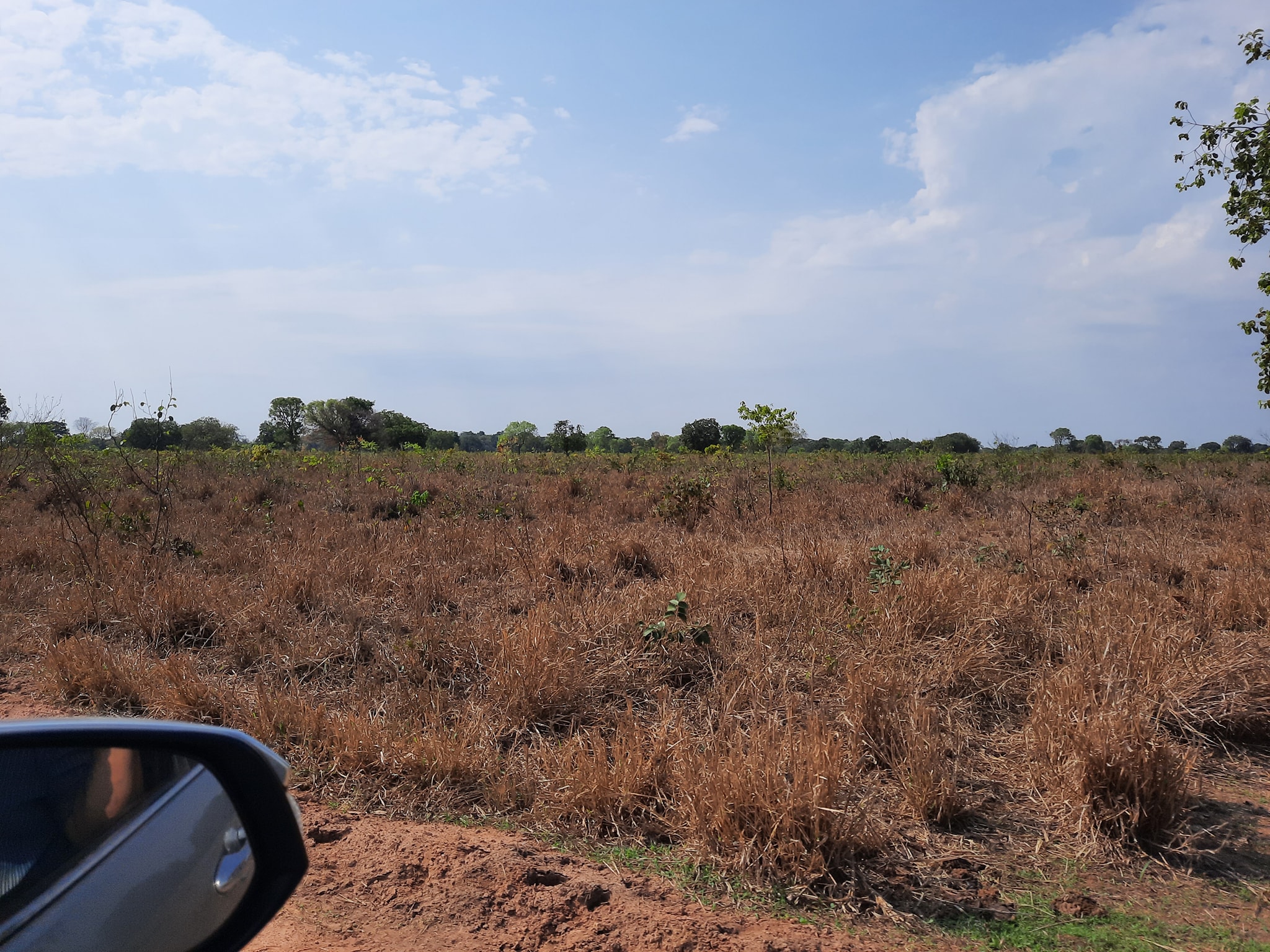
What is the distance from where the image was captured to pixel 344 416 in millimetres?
58844

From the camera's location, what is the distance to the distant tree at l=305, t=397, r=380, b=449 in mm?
54469

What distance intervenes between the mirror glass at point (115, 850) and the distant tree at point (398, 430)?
158 ft

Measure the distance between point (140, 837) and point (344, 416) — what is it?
204 feet

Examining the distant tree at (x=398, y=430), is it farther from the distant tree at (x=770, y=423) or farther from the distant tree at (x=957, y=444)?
the distant tree at (x=770, y=423)

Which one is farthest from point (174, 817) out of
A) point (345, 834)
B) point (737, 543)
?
point (737, 543)

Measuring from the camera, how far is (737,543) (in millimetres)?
8273

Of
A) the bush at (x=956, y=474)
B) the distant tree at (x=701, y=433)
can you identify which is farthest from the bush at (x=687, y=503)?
the distant tree at (x=701, y=433)


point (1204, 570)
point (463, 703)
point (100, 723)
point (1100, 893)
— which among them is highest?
point (100, 723)

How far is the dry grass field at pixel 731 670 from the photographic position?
313cm

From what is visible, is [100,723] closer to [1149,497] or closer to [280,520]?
[280,520]

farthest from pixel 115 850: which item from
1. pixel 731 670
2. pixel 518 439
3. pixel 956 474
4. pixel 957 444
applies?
pixel 957 444

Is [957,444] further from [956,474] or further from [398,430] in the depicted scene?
[398,430]

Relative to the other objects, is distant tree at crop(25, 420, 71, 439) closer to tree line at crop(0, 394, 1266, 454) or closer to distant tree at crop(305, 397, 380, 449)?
tree line at crop(0, 394, 1266, 454)

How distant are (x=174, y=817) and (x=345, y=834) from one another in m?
2.31
